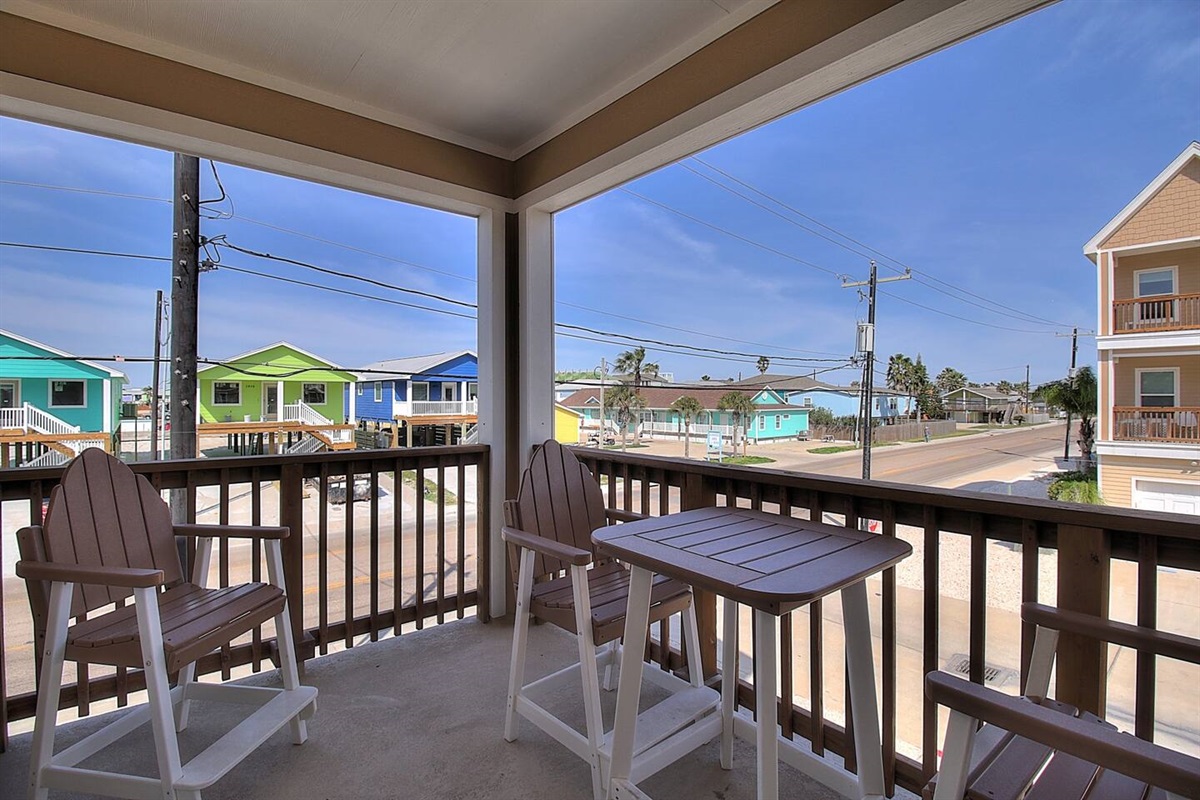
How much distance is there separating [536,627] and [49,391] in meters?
2.51

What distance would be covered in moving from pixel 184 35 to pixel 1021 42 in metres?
2.82

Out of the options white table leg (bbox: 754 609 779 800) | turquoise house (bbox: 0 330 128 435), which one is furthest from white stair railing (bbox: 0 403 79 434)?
white table leg (bbox: 754 609 779 800)

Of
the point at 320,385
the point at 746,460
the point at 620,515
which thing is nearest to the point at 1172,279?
the point at 746,460

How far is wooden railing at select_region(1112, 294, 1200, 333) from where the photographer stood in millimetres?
1219

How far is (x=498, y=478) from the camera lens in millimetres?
3090

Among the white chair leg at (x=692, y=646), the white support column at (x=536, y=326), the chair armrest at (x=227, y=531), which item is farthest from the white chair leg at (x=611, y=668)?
the chair armrest at (x=227, y=531)

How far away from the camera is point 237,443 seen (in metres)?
2.68

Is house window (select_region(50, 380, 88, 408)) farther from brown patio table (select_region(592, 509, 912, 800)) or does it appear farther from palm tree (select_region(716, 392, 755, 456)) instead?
palm tree (select_region(716, 392, 755, 456))

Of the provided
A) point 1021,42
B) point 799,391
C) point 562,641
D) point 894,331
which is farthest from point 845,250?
point 562,641

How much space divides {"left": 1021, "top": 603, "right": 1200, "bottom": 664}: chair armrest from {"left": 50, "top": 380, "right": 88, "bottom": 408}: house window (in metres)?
3.55

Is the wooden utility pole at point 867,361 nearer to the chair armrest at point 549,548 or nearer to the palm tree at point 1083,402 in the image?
the palm tree at point 1083,402

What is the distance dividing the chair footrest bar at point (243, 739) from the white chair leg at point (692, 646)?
55.3 inches

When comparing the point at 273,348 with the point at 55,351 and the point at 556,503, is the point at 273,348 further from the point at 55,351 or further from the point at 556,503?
the point at 556,503

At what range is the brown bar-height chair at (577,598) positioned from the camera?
1.73m
